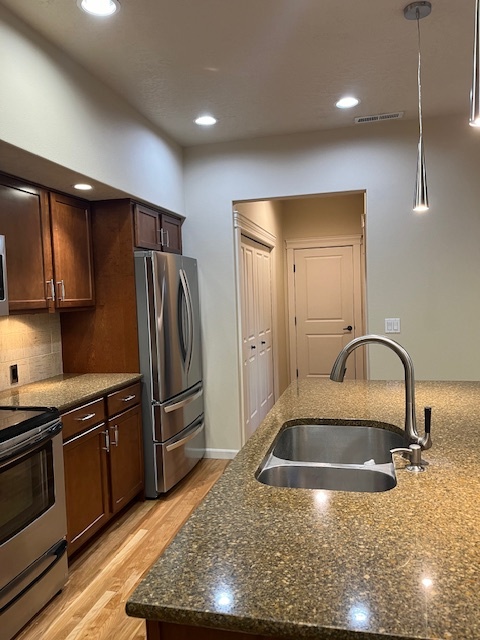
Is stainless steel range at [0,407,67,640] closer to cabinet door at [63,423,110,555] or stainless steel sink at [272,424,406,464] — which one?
cabinet door at [63,423,110,555]

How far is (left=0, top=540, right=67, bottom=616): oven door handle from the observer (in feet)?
6.24

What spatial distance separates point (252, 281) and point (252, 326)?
0.45 meters

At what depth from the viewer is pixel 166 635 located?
0.85 m

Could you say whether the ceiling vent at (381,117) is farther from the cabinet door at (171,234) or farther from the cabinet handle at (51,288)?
the cabinet handle at (51,288)

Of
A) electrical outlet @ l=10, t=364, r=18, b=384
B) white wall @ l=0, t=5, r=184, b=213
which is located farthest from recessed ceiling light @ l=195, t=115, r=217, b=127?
electrical outlet @ l=10, t=364, r=18, b=384

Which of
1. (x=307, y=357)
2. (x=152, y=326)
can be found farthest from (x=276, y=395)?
(x=152, y=326)

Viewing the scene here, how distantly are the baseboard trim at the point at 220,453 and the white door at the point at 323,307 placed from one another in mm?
2151

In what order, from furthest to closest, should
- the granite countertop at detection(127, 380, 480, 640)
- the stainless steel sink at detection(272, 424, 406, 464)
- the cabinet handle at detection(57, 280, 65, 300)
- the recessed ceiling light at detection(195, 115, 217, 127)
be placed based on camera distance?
the recessed ceiling light at detection(195, 115, 217, 127) → the cabinet handle at detection(57, 280, 65, 300) → the stainless steel sink at detection(272, 424, 406, 464) → the granite countertop at detection(127, 380, 480, 640)

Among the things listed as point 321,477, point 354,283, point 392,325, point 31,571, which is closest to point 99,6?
point 321,477

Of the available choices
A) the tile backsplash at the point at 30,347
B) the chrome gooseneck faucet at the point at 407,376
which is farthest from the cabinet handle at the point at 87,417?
the chrome gooseneck faucet at the point at 407,376

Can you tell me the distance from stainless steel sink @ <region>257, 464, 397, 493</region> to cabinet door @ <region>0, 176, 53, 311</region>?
1709 millimetres

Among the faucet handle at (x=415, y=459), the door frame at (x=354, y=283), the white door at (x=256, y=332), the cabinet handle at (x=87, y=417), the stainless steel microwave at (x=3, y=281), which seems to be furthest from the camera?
the door frame at (x=354, y=283)

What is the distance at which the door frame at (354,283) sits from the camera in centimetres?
574

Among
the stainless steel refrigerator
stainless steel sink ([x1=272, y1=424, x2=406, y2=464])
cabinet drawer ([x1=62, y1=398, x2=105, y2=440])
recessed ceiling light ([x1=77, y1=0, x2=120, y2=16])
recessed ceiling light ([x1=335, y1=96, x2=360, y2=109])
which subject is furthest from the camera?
the stainless steel refrigerator
